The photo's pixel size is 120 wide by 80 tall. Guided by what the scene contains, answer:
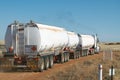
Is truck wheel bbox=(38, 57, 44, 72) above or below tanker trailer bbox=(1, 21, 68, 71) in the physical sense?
below

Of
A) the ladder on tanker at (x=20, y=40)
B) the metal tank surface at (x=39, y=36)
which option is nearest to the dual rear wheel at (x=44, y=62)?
the metal tank surface at (x=39, y=36)

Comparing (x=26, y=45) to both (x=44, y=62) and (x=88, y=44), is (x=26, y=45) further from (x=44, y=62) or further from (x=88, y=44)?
(x=88, y=44)

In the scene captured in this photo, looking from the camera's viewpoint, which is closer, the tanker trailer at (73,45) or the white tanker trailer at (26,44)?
the white tanker trailer at (26,44)

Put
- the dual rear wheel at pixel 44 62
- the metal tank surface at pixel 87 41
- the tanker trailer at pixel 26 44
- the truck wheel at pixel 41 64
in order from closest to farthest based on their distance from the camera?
the tanker trailer at pixel 26 44 → the truck wheel at pixel 41 64 → the dual rear wheel at pixel 44 62 → the metal tank surface at pixel 87 41

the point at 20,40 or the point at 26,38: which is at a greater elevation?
the point at 26,38

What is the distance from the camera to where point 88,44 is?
57.9m

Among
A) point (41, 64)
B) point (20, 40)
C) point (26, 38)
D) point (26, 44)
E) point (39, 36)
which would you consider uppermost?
point (39, 36)

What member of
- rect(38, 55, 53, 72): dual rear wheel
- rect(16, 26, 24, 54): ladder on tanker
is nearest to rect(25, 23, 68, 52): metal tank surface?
rect(16, 26, 24, 54): ladder on tanker

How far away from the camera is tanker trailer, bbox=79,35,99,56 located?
52831 millimetres

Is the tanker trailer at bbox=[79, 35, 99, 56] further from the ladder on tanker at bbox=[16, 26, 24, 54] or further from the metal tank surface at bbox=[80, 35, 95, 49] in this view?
the ladder on tanker at bbox=[16, 26, 24, 54]

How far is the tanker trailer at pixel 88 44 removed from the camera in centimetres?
5283

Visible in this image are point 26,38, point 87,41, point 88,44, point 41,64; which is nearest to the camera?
point 26,38

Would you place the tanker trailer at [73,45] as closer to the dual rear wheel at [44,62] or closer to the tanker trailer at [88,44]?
the tanker trailer at [88,44]

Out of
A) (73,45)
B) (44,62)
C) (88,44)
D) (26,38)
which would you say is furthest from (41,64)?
(88,44)
